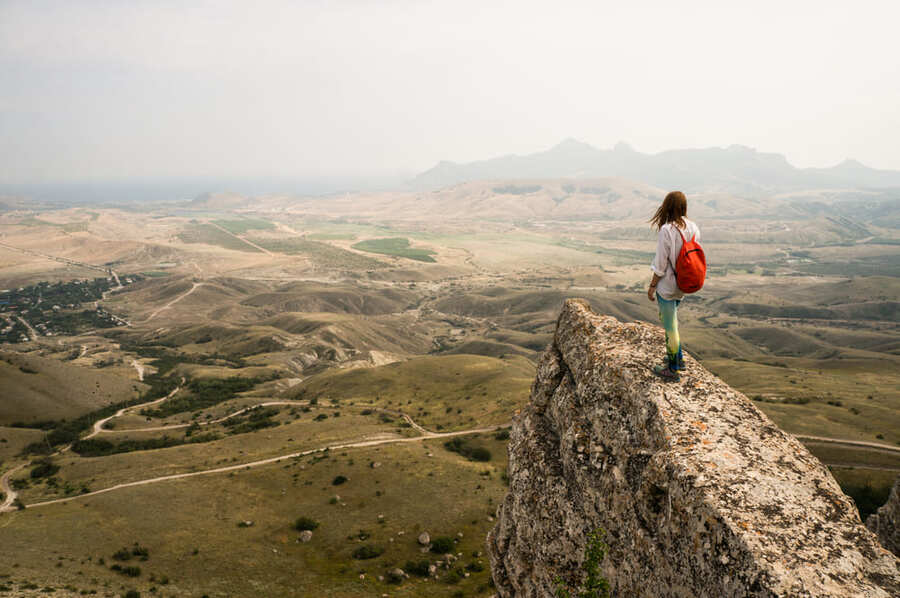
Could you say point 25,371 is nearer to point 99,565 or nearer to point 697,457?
point 99,565

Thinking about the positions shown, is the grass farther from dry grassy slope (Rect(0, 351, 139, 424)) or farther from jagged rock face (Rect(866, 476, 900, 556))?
dry grassy slope (Rect(0, 351, 139, 424))

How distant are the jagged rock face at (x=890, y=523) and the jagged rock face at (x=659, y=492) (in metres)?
24.4

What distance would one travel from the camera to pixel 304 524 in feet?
154

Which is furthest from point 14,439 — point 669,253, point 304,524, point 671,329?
point 669,253

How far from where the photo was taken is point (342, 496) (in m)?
52.7

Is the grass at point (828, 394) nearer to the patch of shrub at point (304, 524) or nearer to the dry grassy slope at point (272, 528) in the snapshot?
the dry grassy slope at point (272, 528)

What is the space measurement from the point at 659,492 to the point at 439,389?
91.8 m

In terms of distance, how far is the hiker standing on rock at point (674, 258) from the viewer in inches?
493

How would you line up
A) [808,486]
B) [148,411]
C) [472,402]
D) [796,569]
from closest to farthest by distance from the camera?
[796,569]
[808,486]
[472,402]
[148,411]

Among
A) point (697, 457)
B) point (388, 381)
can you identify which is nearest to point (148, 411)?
point (388, 381)

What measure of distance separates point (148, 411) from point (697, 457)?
4728 inches

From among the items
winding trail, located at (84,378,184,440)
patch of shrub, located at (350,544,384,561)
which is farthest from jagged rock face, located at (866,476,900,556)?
winding trail, located at (84,378,184,440)

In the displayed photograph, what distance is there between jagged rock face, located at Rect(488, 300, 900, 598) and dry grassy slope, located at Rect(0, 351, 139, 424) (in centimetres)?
12245

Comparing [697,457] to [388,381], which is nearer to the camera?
[697,457]
